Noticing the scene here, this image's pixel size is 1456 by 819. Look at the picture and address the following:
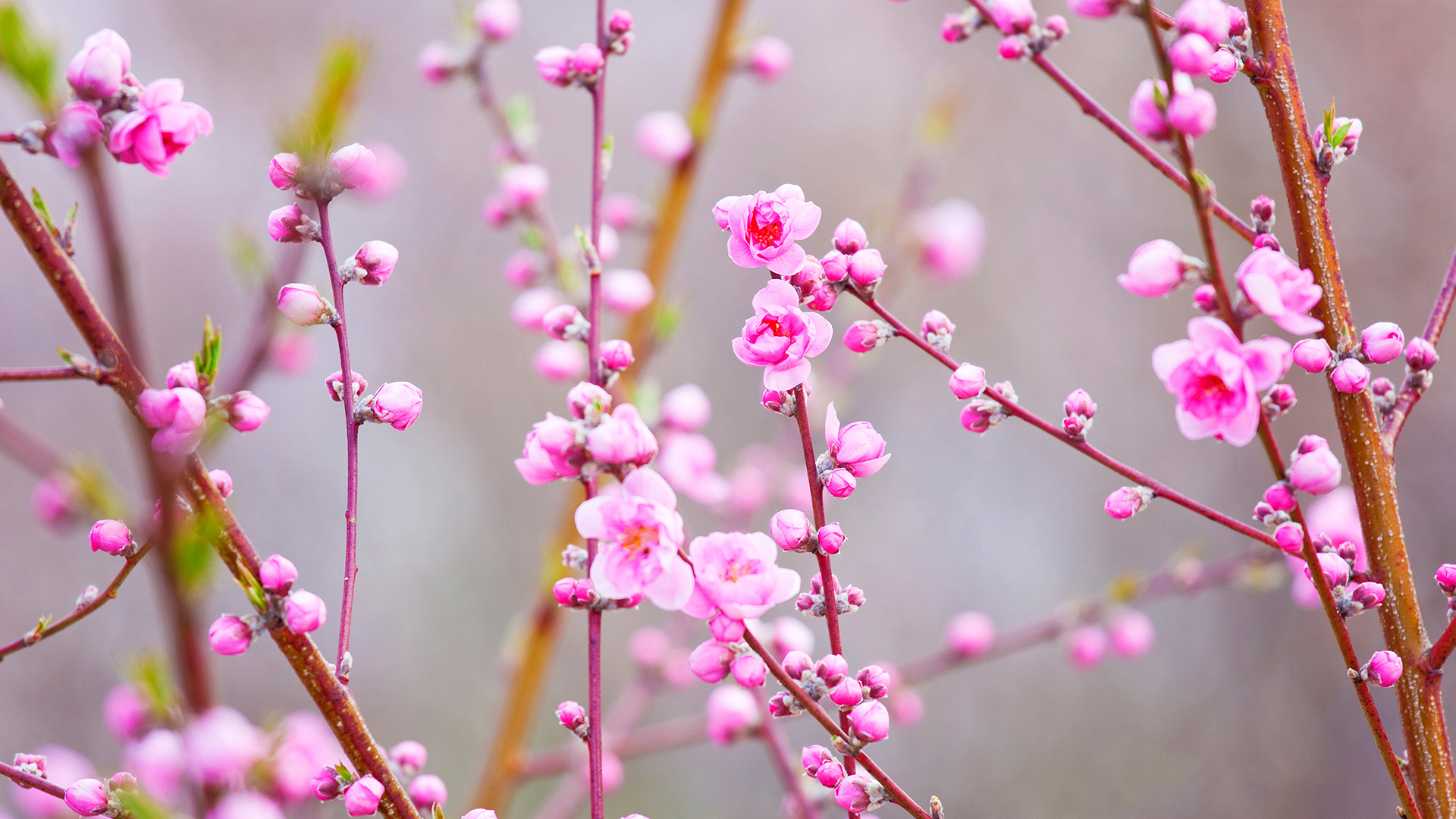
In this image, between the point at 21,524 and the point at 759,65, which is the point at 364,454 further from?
the point at 759,65

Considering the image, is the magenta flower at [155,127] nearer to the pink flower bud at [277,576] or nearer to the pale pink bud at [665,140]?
the pink flower bud at [277,576]

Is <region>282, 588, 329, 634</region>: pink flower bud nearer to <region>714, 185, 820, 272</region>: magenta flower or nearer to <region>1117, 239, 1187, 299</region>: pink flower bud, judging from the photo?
<region>714, 185, 820, 272</region>: magenta flower

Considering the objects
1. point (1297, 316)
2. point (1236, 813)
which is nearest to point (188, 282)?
point (1297, 316)

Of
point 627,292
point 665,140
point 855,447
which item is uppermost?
point 665,140

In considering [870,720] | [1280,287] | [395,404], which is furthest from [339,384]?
[1280,287]

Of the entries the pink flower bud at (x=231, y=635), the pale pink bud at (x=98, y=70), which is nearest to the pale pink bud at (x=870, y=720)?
the pink flower bud at (x=231, y=635)

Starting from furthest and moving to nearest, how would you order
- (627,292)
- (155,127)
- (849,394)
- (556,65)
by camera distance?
(849,394) < (627,292) < (556,65) < (155,127)

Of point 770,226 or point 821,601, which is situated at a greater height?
point 770,226

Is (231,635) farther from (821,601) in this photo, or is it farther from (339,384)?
(821,601)
